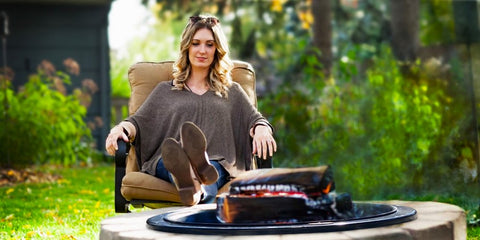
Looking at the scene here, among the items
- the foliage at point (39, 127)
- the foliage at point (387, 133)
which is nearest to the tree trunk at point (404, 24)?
the foliage at point (387, 133)

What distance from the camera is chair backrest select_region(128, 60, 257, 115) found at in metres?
3.73

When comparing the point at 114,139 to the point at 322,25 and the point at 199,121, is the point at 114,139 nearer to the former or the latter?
the point at 199,121

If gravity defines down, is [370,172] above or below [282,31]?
below

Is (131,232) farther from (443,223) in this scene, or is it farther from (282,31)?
(282,31)

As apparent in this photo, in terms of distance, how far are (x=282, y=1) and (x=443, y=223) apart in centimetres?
1065

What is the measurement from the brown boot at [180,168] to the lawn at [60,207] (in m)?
1.03

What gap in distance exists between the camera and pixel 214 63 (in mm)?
3490

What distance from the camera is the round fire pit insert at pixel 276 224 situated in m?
1.92

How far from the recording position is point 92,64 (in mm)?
9828

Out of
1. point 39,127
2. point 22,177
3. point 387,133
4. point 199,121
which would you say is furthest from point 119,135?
point 39,127

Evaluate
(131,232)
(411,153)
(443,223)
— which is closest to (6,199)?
(411,153)

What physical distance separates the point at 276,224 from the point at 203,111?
1.48 metres

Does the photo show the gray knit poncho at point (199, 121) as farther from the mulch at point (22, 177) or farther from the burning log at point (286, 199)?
the mulch at point (22, 177)

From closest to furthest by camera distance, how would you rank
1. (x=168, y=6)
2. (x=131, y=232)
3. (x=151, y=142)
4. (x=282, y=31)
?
(x=131, y=232) < (x=151, y=142) < (x=168, y=6) < (x=282, y=31)
